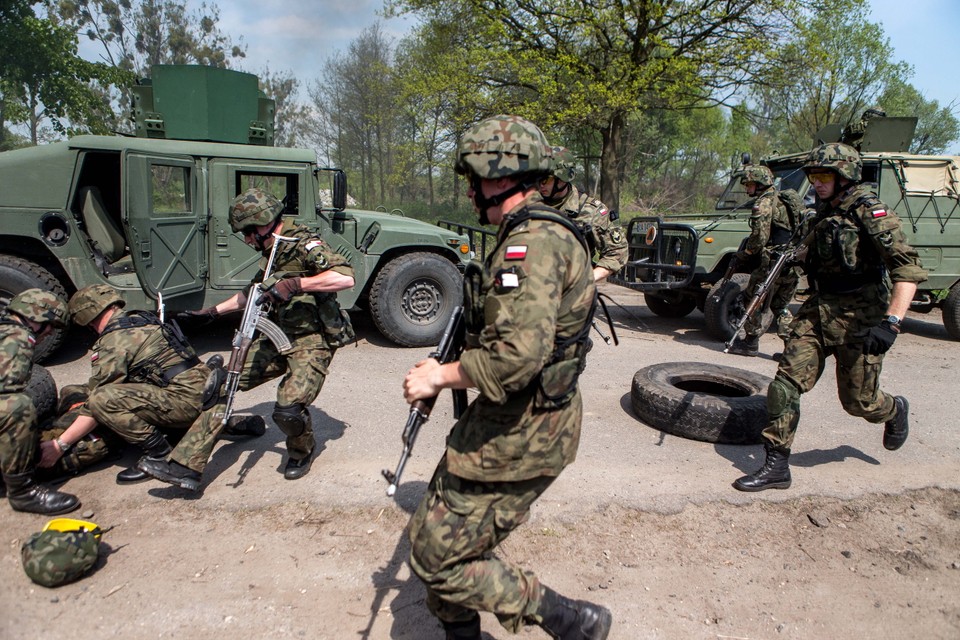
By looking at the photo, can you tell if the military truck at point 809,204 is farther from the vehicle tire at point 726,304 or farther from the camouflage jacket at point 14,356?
the camouflage jacket at point 14,356

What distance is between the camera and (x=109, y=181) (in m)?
6.00

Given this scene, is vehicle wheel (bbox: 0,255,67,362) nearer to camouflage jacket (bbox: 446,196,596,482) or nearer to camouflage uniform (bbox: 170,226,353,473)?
camouflage uniform (bbox: 170,226,353,473)

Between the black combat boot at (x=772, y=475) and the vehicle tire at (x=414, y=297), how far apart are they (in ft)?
10.8

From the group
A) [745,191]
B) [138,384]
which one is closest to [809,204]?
[745,191]

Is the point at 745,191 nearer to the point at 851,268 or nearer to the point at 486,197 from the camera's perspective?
the point at 851,268

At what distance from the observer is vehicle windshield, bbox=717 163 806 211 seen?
24.2 ft

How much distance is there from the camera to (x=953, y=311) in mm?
7387

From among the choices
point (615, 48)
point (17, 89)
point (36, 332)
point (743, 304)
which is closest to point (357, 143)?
point (17, 89)

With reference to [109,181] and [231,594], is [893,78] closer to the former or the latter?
[109,181]

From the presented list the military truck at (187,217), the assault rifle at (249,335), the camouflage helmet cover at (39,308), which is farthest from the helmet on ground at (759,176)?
the camouflage helmet cover at (39,308)

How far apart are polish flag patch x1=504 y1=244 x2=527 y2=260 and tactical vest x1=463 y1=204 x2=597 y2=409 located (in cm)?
7

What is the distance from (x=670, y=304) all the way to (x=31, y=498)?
707 cm

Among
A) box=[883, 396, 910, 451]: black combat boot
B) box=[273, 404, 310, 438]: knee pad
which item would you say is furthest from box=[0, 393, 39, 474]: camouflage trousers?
box=[883, 396, 910, 451]: black combat boot

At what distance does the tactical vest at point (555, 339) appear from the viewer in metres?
1.76
